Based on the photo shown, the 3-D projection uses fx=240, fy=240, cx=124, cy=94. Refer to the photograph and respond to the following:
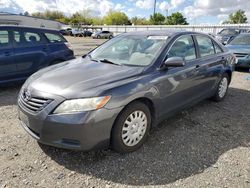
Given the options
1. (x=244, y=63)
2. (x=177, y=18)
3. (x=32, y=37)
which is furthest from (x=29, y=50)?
(x=177, y=18)

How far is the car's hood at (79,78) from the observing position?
276cm

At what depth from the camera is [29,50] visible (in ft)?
19.8

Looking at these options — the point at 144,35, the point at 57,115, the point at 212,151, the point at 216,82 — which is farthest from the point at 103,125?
the point at 216,82

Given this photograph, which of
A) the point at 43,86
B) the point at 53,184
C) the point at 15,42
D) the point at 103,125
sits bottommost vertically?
the point at 53,184

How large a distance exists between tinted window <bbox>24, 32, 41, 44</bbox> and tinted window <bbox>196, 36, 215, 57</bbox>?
412 centimetres

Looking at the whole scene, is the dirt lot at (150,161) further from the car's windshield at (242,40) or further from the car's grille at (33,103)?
the car's windshield at (242,40)

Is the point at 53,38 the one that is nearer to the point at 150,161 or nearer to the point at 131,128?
the point at 131,128

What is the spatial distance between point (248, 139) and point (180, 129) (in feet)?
3.39

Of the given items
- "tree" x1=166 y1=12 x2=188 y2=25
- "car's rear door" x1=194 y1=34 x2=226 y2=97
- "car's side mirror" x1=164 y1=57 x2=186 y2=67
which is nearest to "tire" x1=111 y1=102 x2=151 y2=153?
"car's side mirror" x1=164 y1=57 x2=186 y2=67

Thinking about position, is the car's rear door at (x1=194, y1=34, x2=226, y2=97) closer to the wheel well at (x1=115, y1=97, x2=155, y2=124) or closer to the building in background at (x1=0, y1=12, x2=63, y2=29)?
the wheel well at (x1=115, y1=97, x2=155, y2=124)

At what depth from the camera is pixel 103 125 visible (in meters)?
2.74

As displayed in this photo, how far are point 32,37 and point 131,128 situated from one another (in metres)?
4.43

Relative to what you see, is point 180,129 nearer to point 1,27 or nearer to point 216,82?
point 216,82

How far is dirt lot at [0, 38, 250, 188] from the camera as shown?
2678mm
